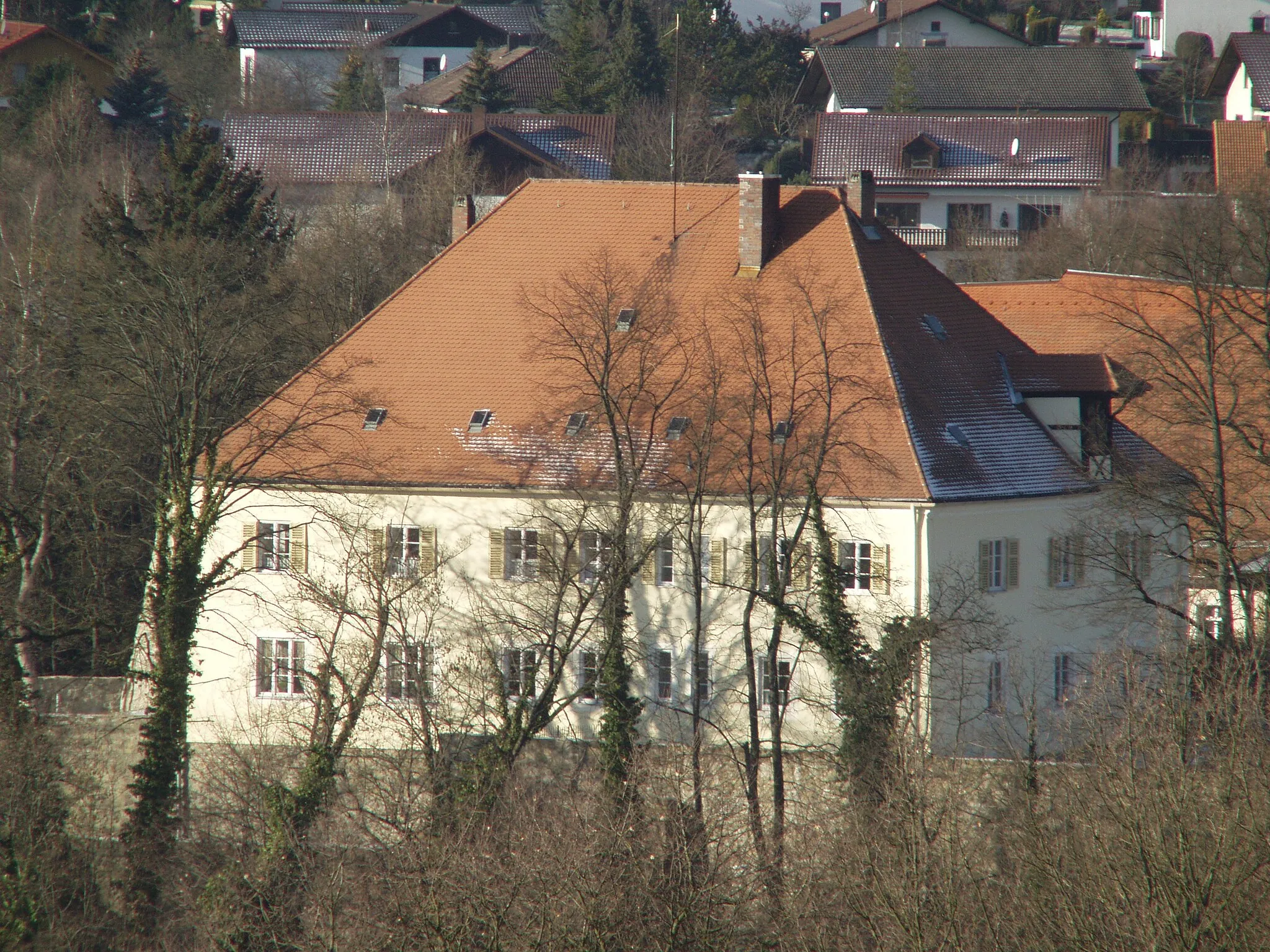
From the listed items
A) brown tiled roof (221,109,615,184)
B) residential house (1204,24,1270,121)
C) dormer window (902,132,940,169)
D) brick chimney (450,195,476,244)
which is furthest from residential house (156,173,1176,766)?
residential house (1204,24,1270,121)

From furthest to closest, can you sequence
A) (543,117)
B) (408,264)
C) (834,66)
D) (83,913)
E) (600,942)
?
(834,66)
(543,117)
(408,264)
(83,913)
(600,942)

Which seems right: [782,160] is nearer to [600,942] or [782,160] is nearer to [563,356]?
[563,356]

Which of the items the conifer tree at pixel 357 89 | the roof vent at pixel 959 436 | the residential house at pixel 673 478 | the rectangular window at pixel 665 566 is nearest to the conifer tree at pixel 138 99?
the conifer tree at pixel 357 89

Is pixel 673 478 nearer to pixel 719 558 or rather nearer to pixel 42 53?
pixel 719 558

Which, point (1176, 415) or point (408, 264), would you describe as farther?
point (408, 264)

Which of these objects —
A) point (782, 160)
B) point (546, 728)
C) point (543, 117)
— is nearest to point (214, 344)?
point (546, 728)

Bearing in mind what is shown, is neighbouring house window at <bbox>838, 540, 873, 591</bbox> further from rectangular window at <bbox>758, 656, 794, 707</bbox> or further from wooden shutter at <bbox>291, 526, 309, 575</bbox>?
wooden shutter at <bbox>291, 526, 309, 575</bbox>

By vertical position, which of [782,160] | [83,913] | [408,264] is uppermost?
[782,160]
